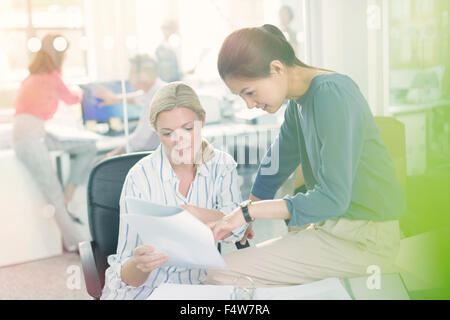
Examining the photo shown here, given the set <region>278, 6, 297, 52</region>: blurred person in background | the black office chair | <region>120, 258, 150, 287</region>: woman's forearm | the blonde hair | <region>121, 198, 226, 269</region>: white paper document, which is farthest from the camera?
<region>278, 6, 297, 52</region>: blurred person in background

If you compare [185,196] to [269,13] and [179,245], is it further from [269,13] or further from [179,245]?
[269,13]

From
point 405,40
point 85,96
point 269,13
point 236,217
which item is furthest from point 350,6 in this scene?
point 85,96

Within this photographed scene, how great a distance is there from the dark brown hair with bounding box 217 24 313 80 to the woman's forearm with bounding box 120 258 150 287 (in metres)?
0.49

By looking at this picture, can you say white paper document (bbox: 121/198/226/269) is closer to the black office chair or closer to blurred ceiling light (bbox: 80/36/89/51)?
the black office chair

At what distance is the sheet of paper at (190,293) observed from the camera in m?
0.97

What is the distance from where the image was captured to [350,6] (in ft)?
5.00

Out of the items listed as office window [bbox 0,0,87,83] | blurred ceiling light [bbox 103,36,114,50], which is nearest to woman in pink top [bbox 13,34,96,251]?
office window [bbox 0,0,87,83]

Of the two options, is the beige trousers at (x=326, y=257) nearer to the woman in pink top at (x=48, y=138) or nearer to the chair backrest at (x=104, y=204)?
the chair backrest at (x=104, y=204)

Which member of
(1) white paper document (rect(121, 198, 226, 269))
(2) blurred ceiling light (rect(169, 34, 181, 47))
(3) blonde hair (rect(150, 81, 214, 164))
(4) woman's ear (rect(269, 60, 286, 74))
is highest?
(2) blurred ceiling light (rect(169, 34, 181, 47))

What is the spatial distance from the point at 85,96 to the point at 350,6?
1861 mm

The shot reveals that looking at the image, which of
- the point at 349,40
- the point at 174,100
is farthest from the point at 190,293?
the point at 349,40

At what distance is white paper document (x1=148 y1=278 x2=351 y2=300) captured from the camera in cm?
97

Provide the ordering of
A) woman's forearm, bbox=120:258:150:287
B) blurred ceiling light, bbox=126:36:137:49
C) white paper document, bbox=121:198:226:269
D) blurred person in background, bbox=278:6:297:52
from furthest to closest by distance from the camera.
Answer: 1. blurred ceiling light, bbox=126:36:137:49
2. blurred person in background, bbox=278:6:297:52
3. woman's forearm, bbox=120:258:150:287
4. white paper document, bbox=121:198:226:269
